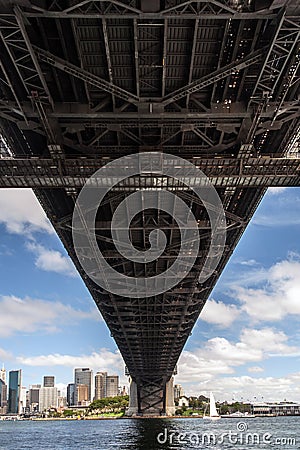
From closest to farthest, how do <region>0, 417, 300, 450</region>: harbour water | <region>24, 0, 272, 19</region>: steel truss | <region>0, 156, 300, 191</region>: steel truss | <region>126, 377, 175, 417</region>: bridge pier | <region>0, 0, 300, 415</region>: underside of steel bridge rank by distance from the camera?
<region>24, 0, 272, 19</region>: steel truss, <region>0, 0, 300, 415</region>: underside of steel bridge, <region>0, 156, 300, 191</region>: steel truss, <region>0, 417, 300, 450</region>: harbour water, <region>126, 377, 175, 417</region>: bridge pier

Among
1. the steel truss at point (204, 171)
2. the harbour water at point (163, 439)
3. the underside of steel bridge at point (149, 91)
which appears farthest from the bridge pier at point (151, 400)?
the steel truss at point (204, 171)

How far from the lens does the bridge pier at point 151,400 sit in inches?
5827

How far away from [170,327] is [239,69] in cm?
6328

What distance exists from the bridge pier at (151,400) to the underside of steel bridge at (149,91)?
120 meters

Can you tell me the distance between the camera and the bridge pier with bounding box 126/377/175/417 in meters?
148

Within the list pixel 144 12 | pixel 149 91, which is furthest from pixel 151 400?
pixel 144 12

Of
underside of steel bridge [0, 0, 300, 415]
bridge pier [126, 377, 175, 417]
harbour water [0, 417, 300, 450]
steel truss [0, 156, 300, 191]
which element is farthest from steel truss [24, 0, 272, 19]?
bridge pier [126, 377, 175, 417]

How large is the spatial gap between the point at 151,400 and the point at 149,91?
5294 inches

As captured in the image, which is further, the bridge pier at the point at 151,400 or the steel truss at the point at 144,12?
the bridge pier at the point at 151,400

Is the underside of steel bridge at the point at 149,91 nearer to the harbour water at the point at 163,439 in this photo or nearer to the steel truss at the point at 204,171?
the steel truss at the point at 204,171

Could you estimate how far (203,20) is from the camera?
2069cm

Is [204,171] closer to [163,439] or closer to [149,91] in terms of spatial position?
[149,91]

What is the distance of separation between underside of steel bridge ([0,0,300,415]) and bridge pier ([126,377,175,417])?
120m

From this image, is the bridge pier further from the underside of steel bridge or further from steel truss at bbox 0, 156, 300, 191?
steel truss at bbox 0, 156, 300, 191
